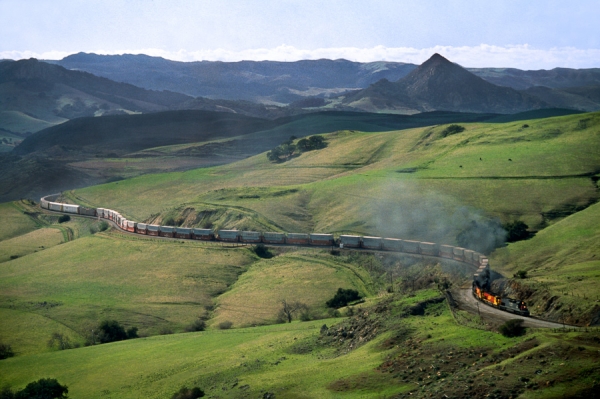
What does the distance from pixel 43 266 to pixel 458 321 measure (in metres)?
70.2

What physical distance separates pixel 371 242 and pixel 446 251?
1170 centimetres

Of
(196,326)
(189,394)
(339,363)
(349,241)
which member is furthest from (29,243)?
(339,363)

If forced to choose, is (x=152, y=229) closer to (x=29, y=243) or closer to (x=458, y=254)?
(x=29, y=243)

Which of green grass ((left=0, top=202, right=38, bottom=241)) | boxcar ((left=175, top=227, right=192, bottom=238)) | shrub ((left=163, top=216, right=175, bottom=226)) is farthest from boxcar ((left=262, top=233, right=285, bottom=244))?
green grass ((left=0, top=202, right=38, bottom=241))

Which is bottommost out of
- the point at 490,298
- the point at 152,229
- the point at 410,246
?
the point at 152,229

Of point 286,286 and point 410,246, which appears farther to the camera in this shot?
point 410,246

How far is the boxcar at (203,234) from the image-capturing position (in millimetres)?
104562

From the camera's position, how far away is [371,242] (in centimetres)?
8925

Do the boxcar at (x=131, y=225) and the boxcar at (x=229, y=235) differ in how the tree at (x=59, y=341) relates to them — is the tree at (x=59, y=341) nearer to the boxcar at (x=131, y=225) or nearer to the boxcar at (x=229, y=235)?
the boxcar at (x=229, y=235)

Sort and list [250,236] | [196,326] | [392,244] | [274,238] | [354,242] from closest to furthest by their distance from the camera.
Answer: [196,326] → [392,244] → [354,242] → [274,238] → [250,236]

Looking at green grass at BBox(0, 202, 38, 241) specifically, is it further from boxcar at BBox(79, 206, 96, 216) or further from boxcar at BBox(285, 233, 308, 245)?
boxcar at BBox(285, 233, 308, 245)

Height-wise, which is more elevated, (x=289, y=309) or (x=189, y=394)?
(x=189, y=394)

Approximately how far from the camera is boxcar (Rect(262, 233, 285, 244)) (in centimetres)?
9750

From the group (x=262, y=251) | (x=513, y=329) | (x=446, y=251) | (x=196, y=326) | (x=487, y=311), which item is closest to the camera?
(x=513, y=329)
